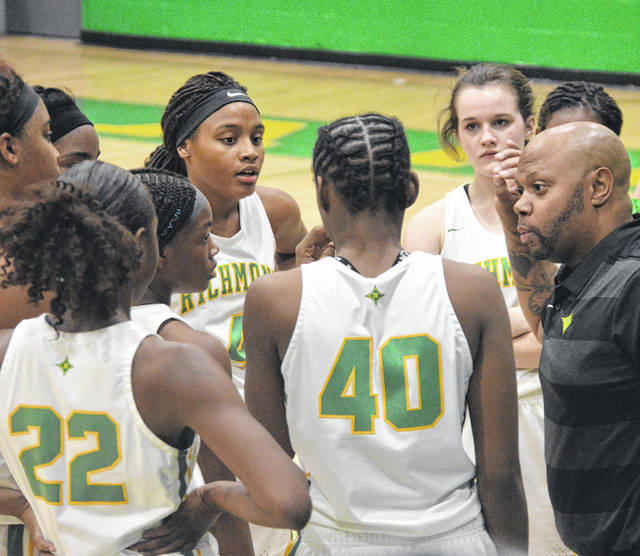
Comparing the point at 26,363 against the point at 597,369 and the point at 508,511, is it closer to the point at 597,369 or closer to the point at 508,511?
the point at 508,511

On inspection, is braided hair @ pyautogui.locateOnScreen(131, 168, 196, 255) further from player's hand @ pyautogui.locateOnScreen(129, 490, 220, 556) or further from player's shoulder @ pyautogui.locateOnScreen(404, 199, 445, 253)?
player's shoulder @ pyautogui.locateOnScreen(404, 199, 445, 253)

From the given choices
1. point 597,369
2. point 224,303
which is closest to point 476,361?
point 597,369

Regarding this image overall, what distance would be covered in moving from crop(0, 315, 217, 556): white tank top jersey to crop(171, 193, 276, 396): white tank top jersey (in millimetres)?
1186

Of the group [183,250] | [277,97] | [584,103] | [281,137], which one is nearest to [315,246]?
[183,250]

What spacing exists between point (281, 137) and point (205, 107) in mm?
7377

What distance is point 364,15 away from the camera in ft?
47.9

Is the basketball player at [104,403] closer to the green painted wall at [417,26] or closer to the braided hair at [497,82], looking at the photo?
the braided hair at [497,82]

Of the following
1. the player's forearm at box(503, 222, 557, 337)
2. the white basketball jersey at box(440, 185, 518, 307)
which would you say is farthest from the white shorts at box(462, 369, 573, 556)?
the player's forearm at box(503, 222, 557, 337)

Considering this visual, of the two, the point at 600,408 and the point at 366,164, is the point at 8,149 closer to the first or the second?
the point at 366,164

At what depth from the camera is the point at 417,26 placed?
1436cm

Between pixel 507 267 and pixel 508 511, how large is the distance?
1.34 m

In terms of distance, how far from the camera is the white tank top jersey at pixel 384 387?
6.62 feet

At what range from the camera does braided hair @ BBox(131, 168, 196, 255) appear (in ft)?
7.84

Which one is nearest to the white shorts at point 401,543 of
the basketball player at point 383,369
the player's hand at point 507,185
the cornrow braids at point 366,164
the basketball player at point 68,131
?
the basketball player at point 383,369
